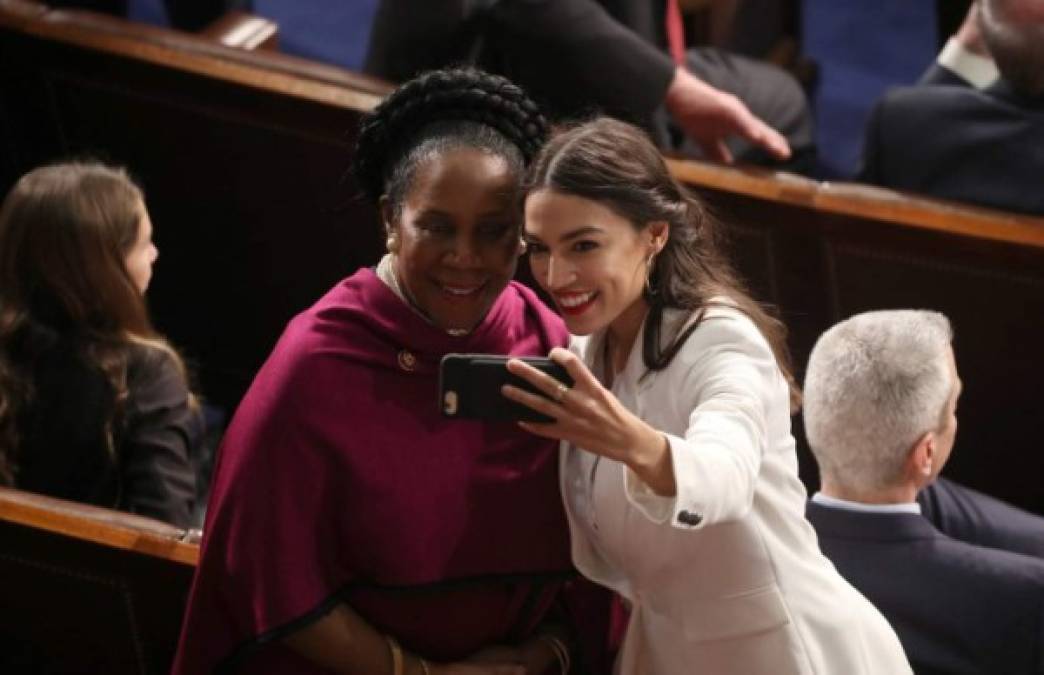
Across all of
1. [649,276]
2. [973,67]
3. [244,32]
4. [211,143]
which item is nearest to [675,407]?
[649,276]

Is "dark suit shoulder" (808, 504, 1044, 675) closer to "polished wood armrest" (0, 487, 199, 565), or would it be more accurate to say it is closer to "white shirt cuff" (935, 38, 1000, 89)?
"polished wood armrest" (0, 487, 199, 565)

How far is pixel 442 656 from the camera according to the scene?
2479mm

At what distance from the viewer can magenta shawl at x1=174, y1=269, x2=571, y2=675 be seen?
7.52 ft

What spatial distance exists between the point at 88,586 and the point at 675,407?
104 cm

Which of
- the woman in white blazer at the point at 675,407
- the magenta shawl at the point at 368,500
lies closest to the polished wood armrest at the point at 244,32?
the magenta shawl at the point at 368,500

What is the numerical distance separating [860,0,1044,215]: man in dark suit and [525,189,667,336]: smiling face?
1597 millimetres

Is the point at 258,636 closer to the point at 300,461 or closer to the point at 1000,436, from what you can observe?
the point at 300,461

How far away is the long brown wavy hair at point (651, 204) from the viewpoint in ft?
7.28

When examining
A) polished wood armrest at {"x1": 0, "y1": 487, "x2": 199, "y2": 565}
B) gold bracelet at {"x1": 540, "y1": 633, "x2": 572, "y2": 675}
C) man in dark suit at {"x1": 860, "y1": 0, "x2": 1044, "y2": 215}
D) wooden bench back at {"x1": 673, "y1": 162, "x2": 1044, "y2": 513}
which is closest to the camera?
gold bracelet at {"x1": 540, "y1": 633, "x2": 572, "y2": 675}

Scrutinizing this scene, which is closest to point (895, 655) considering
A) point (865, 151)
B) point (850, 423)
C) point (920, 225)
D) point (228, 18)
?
point (850, 423)

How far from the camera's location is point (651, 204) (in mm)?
2260

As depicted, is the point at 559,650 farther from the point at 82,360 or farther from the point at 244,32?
the point at 244,32

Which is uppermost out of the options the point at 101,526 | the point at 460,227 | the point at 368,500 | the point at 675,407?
the point at 460,227

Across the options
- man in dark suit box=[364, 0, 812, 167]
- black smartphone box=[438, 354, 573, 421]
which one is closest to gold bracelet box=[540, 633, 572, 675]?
Result: black smartphone box=[438, 354, 573, 421]
